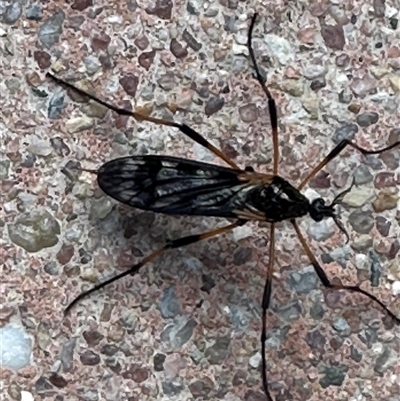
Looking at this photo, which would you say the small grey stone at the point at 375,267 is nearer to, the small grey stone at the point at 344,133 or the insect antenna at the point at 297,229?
the insect antenna at the point at 297,229

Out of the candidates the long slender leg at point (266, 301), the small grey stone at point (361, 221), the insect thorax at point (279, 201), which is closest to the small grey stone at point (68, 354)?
the long slender leg at point (266, 301)

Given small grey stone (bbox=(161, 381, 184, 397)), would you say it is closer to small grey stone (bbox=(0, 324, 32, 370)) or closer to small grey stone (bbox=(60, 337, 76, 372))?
small grey stone (bbox=(60, 337, 76, 372))

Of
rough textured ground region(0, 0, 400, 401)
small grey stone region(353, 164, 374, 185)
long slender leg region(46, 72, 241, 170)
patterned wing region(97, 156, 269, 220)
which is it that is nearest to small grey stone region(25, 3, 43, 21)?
rough textured ground region(0, 0, 400, 401)

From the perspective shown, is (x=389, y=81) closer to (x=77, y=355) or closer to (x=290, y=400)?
(x=290, y=400)

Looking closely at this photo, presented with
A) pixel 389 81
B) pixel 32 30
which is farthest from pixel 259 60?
pixel 32 30

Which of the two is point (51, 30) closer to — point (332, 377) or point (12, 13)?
point (12, 13)

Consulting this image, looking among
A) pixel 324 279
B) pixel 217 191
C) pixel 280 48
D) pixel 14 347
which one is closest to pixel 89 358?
pixel 14 347
